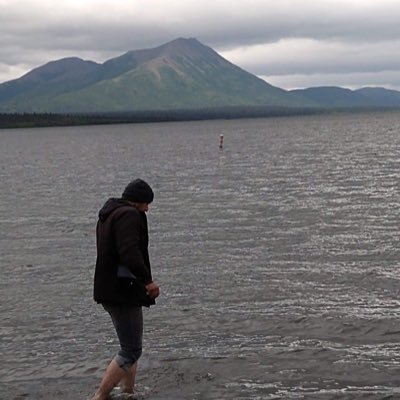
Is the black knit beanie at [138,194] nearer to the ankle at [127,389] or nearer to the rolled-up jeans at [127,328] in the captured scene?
the rolled-up jeans at [127,328]

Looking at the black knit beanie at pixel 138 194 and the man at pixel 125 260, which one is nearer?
the man at pixel 125 260

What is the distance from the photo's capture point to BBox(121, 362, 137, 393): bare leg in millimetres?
9945

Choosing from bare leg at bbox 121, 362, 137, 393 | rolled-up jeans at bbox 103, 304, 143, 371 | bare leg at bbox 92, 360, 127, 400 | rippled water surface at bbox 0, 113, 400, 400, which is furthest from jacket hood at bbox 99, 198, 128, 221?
rippled water surface at bbox 0, 113, 400, 400

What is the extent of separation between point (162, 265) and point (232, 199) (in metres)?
15.6

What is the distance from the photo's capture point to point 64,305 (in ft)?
52.4

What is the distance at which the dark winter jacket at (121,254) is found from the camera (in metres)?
8.63

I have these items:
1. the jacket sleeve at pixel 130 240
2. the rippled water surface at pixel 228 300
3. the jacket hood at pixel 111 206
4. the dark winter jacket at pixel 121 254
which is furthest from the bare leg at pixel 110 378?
the jacket hood at pixel 111 206

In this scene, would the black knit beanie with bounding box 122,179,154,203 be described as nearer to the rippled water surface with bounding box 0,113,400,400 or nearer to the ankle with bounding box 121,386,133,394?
the ankle with bounding box 121,386,133,394

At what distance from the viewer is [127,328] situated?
9.20 meters

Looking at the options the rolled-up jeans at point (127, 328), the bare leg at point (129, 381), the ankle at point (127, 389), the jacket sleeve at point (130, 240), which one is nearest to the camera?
the jacket sleeve at point (130, 240)

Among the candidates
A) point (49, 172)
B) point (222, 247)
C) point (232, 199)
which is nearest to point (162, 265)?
point (222, 247)

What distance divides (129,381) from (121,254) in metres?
2.46

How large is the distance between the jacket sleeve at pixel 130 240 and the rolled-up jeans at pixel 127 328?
2.03ft

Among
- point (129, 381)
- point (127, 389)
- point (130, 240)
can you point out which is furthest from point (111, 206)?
point (127, 389)
